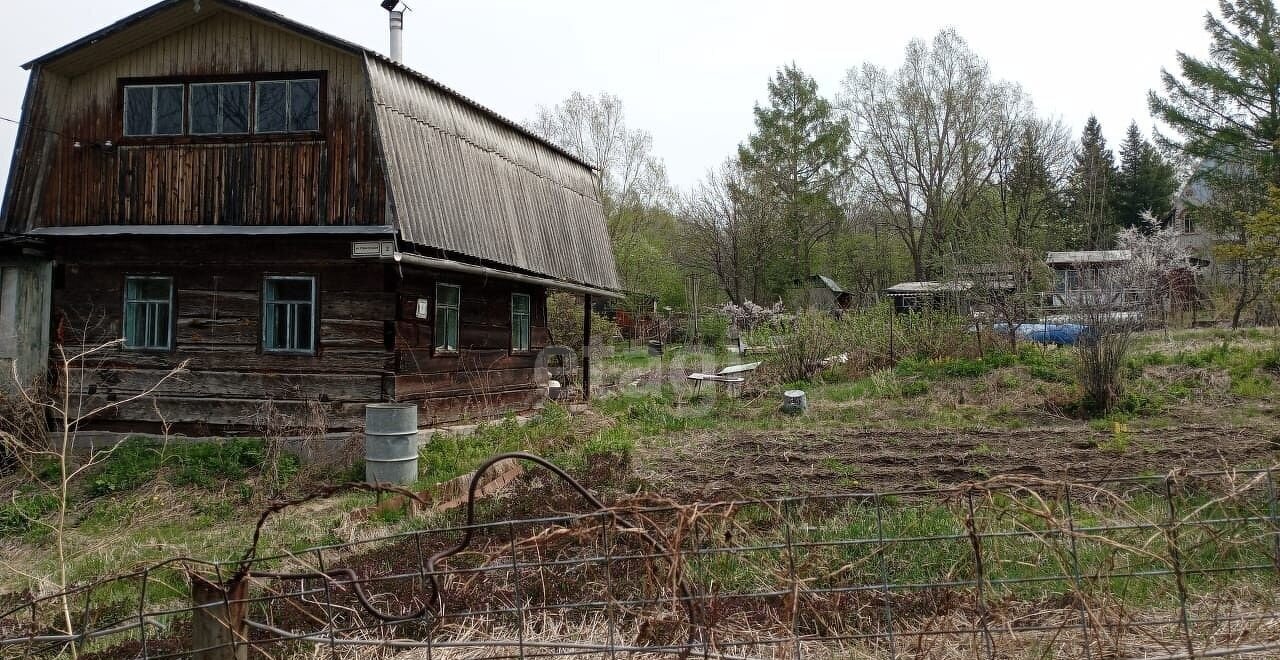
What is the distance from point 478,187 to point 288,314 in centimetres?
351

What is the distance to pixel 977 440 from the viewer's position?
9633 mm

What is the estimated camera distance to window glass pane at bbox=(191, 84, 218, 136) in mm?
10703

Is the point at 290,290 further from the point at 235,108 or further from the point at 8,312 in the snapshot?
the point at 8,312

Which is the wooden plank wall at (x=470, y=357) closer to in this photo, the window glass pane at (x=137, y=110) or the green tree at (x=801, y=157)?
the window glass pane at (x=137, y=110)

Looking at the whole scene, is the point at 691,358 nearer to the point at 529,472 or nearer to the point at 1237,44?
the point at 529,472

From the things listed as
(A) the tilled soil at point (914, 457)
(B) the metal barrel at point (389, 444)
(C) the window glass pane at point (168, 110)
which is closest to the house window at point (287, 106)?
(C) the window glass pane at point (168, 110)

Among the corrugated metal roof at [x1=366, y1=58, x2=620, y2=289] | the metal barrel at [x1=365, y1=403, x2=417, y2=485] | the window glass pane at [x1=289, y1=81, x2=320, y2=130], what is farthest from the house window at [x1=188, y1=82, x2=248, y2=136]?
the metal barrel at [x1=365, y1=403, x2=417, y2=485]

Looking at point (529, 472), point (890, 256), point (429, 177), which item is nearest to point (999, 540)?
point (529, 472)

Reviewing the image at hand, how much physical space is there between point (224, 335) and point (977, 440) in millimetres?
10174

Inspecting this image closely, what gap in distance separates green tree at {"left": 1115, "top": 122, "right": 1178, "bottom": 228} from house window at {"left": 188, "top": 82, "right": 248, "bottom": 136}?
41.2 m

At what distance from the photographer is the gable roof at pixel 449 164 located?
1020cm

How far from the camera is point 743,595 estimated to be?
2.92 meters

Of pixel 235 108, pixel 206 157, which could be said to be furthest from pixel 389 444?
pixel 235 108

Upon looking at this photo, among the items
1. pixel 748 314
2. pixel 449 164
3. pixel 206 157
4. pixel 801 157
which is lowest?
pixel 748 314
